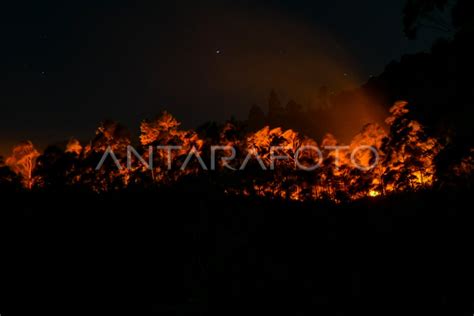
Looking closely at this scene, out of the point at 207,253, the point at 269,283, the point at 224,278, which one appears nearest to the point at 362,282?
the point at 269,283

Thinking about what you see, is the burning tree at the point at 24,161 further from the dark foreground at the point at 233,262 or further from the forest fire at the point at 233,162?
the dark foreground at the point at 233,262

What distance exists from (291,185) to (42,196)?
14693 millimetres

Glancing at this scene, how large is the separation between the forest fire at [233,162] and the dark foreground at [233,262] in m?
11.1

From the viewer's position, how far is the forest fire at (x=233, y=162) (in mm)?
25922

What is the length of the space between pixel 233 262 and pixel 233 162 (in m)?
17.8

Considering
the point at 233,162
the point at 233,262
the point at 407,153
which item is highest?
the point at 233,162

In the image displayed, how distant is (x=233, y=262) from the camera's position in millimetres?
10633

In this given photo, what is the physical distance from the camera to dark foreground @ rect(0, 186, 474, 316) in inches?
307

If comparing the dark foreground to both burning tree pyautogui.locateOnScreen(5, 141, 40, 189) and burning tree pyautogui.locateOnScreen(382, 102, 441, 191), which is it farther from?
burning tree pyautogui.locateOnScreen(5, 141, 40, 189)

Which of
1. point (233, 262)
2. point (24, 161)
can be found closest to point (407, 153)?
point (233, 262)

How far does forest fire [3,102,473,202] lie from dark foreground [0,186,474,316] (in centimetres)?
1113

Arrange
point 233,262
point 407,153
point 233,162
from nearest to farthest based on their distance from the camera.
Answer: point 233,262 < point 407,153 < point 233,162

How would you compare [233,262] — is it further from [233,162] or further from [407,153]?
[233,162]

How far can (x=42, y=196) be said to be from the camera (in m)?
17.6
